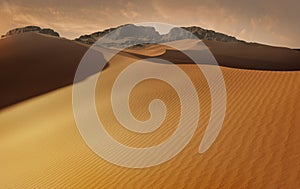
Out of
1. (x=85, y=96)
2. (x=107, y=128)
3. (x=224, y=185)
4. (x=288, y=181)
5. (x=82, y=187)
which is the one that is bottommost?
(x=82, y=187)

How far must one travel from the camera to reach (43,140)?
34.5ft

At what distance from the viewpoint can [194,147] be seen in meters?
6.73

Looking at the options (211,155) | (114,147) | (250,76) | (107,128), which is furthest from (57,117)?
(211,155)

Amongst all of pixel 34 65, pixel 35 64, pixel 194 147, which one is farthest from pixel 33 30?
pixel 194 147

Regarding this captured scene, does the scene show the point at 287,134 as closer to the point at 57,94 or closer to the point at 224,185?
the point at 224,185

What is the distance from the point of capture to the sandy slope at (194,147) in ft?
18.1

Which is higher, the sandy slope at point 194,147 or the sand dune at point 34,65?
the sand dune at point 34,65

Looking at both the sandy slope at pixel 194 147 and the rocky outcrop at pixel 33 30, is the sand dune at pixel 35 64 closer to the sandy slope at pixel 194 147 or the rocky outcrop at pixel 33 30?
the sandy slope at pixel 194 147

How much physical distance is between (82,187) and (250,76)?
7.22 meters

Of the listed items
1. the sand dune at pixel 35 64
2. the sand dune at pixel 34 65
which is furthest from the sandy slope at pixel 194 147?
the sand dune at pixel 35 64

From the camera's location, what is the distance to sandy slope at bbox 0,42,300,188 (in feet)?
18.1

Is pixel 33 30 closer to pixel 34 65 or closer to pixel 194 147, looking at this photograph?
pixel 34 65

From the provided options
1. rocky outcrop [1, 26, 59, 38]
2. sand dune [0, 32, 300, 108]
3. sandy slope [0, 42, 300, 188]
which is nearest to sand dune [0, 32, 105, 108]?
sand dune [0, 32, 300, 108]

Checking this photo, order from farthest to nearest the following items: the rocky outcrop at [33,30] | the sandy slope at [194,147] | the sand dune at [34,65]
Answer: the rocky outcrop at [33,30]
the sand dune at [34,65]
the sandy slope at [194,147]
